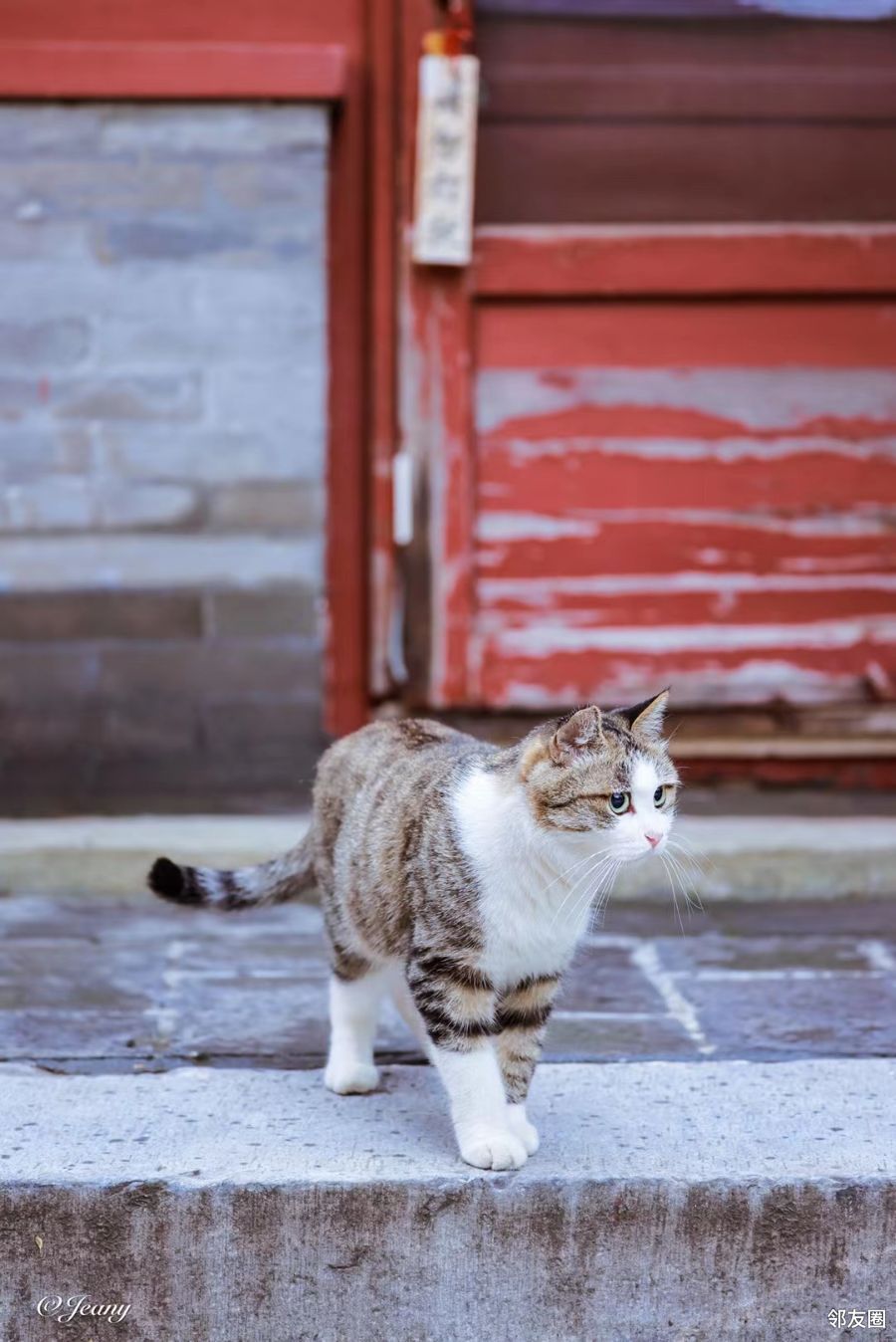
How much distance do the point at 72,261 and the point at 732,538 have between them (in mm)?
2252

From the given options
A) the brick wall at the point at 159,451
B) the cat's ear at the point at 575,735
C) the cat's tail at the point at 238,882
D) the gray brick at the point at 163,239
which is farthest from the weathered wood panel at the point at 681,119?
the cat's ear at the point at 575,735

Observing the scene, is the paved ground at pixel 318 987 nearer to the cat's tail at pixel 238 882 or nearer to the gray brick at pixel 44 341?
the cat's tail at pixel 238 882

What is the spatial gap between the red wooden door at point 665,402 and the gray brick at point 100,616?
729 mm

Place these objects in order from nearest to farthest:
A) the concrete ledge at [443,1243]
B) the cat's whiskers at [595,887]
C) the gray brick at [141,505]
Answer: the concrete ledge at [443,1243] → the cat's whiskers at [595,887] → the gray brick at [141,505]

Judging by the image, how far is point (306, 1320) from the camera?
2.56 m

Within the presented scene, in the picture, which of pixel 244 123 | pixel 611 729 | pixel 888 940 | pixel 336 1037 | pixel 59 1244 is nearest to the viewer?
pixel 59 1244

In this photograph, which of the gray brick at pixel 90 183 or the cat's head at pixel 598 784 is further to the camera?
the gray brick at pixel 90 183

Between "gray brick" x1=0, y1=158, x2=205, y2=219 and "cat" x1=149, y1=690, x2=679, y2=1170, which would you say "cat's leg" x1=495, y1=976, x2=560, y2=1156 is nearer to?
"cat" x1=149, y1=690, x2=679, y2=1170

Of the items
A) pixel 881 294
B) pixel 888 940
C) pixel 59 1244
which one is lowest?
pixel 888 940

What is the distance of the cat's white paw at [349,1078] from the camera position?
9.79 feet

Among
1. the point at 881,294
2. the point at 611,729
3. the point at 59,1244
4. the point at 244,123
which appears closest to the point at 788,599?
the point at 881,294

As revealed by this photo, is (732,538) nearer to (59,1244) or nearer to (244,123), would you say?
(244,123)

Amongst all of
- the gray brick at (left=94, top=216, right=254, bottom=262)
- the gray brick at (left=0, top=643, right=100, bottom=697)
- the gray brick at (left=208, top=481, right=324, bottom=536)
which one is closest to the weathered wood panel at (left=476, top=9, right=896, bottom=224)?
the gray brick at (left=94, top=216, right=254, bottom=262)

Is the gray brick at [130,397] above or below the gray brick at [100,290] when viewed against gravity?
below
